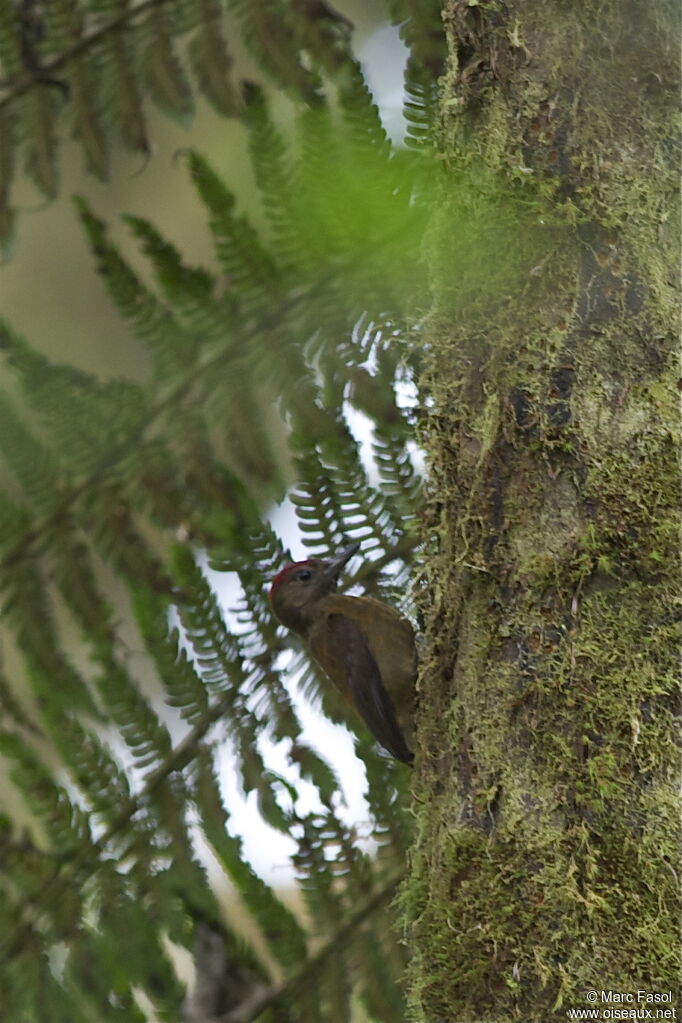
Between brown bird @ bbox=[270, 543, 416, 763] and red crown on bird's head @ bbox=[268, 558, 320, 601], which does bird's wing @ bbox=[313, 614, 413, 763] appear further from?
red crown on bird's head @ bbox=[268, 558, 320, 601]

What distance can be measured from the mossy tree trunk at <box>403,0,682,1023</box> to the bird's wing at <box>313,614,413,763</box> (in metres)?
0.80

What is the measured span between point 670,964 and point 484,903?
0.29m

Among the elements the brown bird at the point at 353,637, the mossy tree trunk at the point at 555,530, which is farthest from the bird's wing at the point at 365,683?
the mossy tree trunk at the point at 555,530

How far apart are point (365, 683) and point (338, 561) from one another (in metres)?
0.35

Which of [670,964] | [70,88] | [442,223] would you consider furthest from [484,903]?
[70,88]

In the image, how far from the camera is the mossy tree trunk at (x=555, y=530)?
1.53 meters

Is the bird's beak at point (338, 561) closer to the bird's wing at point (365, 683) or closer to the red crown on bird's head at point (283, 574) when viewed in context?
the red crown on bird's head at point (283, 574)

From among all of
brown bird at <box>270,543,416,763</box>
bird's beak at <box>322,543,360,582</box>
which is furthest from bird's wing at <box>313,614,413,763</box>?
bird's beak at <box>322,543,360,582</box>

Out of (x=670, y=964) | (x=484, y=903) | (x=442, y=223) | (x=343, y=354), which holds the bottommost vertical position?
(x=670, y=964)

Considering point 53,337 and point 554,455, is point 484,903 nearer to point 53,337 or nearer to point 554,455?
point 554,455

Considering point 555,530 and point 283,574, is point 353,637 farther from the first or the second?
point 555,530

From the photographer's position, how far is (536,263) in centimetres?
182

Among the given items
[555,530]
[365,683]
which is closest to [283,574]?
[365,683]

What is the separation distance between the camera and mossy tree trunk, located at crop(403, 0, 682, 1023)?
153 centimetres
